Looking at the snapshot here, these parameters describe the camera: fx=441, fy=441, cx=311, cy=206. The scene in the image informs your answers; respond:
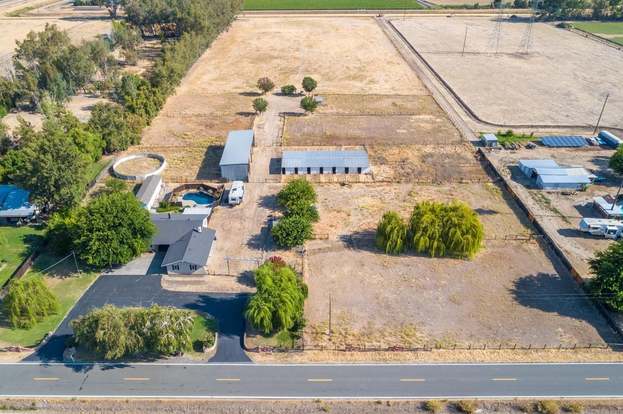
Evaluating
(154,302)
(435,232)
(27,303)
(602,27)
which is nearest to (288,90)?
(435,232)

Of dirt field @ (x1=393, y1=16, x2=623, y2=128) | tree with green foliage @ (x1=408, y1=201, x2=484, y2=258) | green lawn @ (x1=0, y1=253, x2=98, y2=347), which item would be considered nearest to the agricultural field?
→ dirt field @ (x1=393, y1=16, x2=623, y2=128)

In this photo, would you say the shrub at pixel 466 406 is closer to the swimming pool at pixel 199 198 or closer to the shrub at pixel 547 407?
the shrub at pixel 547 407

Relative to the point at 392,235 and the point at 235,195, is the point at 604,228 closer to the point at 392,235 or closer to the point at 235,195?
the point at 392,235

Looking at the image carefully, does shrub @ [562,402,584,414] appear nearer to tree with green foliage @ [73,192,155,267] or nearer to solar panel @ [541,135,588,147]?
tree with green foliage @ [73,192,155,267]

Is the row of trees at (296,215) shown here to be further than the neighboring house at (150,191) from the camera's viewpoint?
No

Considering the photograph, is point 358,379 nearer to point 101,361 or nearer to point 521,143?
point 101,361

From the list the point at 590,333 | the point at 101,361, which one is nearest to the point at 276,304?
the point at 101,361

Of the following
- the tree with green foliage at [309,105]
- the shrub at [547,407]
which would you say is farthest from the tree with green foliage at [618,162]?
the tree with green foliage at [309,105]
